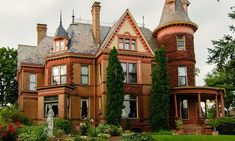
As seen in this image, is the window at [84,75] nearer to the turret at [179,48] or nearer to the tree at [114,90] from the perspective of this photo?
the tree at [114,90]

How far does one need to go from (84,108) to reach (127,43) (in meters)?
7.06

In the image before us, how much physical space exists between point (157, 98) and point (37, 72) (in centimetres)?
1255

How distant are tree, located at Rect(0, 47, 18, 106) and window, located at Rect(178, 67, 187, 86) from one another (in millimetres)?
23247

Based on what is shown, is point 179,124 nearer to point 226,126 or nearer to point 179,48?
point 226,126

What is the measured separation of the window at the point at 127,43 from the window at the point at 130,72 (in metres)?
1.61

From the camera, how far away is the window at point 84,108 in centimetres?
3638

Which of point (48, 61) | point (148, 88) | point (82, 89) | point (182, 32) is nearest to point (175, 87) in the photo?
point (148, 88)

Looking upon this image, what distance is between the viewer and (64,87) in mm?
34594

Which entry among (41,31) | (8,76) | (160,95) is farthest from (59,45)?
(8,76)

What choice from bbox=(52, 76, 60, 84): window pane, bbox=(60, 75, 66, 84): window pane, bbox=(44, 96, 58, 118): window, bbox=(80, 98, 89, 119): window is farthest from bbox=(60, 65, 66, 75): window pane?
bbox=(80, 98, 89, 119): window

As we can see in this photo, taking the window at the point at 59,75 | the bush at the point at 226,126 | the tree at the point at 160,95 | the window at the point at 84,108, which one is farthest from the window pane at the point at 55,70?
the bush at the point at 226,126

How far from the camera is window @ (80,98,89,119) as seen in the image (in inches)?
1432

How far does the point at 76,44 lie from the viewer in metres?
37.7

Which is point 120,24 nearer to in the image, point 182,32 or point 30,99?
point 182,32
